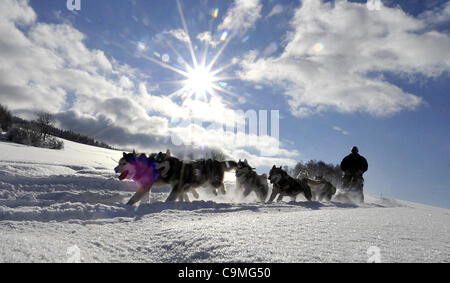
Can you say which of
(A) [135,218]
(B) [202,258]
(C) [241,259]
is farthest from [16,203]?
(C) [241,259]

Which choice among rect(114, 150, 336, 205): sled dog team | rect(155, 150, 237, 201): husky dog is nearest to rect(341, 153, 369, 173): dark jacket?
rect(114, 150, 336, 205): sled dog team

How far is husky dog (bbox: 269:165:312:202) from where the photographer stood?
34.8ft

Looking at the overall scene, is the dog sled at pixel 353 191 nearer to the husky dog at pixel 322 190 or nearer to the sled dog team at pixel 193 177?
the husky dog at pixel 322 190

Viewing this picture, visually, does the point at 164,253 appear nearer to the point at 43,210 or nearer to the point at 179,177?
the point at 43,210

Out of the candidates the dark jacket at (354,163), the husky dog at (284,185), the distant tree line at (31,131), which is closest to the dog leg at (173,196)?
the husky dog at (284,185)

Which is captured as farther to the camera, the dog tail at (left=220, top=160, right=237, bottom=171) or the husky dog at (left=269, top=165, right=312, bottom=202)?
the husky dog at (left=269, top=165, right=312, bottom=202)

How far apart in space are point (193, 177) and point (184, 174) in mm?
395

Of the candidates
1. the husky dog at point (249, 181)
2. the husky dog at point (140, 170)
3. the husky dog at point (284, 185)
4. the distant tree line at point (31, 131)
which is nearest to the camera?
the husky dog at point (140, 170)

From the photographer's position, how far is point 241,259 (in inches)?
73.3

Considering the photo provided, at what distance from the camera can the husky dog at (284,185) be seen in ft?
34.8

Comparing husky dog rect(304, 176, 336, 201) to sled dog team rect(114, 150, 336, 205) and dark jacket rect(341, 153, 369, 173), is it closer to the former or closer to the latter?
sled dog team rect(114, 150, 336, 205)

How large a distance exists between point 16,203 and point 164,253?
4951 millimetres

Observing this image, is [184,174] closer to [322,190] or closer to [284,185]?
[284,185]

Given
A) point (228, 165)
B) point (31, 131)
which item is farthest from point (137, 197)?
point (31, 131)
